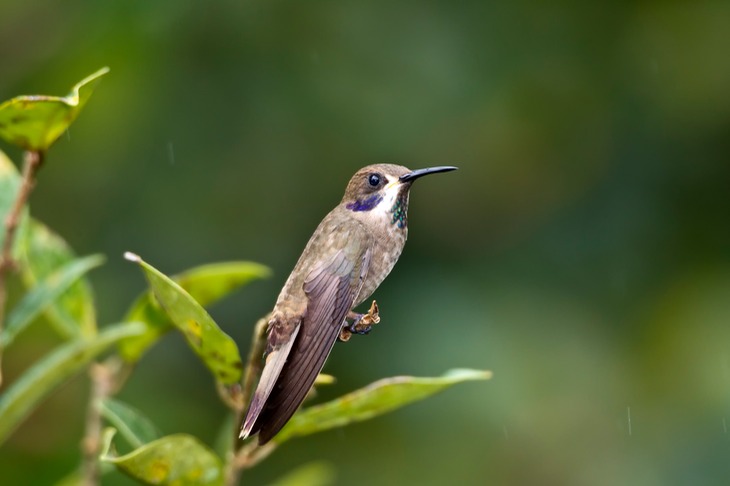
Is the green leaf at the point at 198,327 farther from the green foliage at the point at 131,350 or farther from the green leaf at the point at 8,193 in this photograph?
the green leaf at the point at 8,193

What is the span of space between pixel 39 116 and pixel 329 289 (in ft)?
1.93

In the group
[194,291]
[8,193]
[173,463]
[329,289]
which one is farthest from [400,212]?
[8,193]

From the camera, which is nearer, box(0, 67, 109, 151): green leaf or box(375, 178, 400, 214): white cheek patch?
box(0, 67, 109, 151): green leaf

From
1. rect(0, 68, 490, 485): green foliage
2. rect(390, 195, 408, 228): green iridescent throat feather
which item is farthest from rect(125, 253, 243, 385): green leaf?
rect(390, 195, 408, 228): green iridescent throat feather

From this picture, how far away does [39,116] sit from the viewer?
1.68m

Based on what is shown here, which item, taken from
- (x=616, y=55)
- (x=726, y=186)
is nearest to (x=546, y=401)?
(x=726, y=186)

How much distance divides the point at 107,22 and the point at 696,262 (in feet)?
9.54

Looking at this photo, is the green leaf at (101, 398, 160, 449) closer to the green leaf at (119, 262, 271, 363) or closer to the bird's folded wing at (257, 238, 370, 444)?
the green leaf at (119, 262, 271, 363)

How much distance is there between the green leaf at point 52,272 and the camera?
2.32 m

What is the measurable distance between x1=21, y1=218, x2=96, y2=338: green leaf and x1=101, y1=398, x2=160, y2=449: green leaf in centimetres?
41

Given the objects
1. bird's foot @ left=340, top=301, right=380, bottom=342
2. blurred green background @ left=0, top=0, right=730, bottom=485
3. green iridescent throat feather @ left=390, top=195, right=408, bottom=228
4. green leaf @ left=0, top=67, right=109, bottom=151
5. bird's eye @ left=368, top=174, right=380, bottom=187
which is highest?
green leaf @ left=0, top=67, right=109, bottom=151

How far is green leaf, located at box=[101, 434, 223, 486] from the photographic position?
1696 millimetres

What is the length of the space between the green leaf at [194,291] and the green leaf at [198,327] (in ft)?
1.25

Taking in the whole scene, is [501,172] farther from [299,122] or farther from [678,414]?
[678,414]
